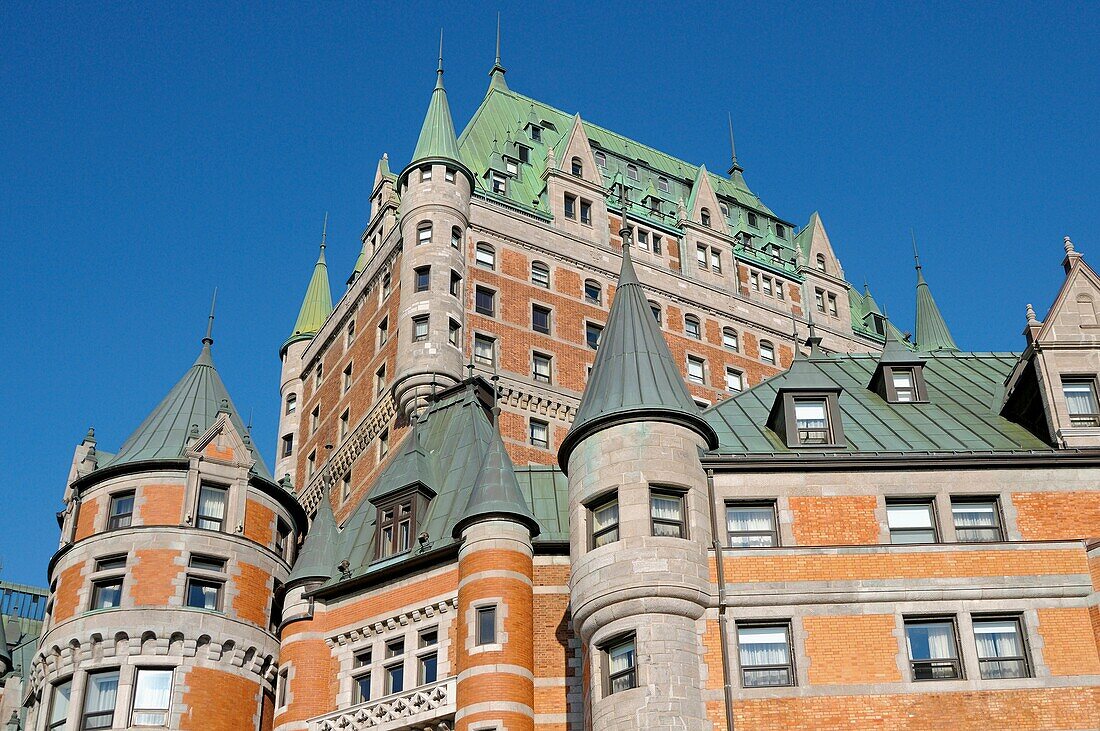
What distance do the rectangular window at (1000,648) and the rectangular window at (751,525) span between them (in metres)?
5.49

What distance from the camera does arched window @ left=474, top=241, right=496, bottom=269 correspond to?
238ft

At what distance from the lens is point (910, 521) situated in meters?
39.6

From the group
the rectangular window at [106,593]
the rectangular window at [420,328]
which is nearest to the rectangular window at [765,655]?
the rectangular window at [106,593]

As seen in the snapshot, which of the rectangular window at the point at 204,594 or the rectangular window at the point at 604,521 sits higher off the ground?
the rectangular window at the point at 204,594

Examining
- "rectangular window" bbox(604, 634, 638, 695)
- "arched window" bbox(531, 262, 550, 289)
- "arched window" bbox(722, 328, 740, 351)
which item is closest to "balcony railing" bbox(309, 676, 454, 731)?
"rectangular window" bbox(604, 634, 638, 695)

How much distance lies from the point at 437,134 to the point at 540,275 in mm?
8628

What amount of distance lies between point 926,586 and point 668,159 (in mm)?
56852

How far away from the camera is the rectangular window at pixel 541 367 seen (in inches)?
2756

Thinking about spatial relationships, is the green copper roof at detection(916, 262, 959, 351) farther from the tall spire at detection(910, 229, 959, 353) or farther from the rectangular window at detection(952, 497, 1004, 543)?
the rectangular window at detection(952, 497, 1004, 543)

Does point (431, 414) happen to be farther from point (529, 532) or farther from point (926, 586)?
Result: point (926, 586)

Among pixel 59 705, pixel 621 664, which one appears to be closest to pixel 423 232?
pixel 59 705

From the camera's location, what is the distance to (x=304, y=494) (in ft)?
246

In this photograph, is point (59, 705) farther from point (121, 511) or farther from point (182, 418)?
point (182, 418)

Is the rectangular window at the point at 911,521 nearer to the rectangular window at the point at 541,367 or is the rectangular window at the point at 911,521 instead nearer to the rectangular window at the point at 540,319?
the rectangular window at the point at 541,367
